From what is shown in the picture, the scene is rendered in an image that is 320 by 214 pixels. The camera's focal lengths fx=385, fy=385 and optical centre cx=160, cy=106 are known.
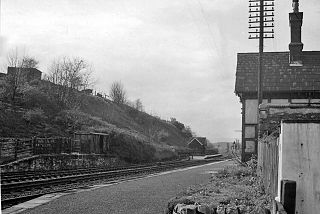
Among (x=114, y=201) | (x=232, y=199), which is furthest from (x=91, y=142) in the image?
(x=232, y=199)

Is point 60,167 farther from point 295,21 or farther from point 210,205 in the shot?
point 210,205

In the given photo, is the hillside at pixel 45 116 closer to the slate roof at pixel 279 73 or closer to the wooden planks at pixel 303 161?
the slate roof at pixel 279 73

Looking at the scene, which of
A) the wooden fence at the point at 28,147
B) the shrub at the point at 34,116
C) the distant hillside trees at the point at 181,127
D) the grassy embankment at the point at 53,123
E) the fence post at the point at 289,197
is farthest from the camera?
the distant hillside trees at the point at 181,127

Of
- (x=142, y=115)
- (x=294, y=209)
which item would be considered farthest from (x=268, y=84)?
(x=142, y=115)

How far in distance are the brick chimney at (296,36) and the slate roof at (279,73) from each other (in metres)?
0.37

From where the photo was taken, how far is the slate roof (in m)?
22.9

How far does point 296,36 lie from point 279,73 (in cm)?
267

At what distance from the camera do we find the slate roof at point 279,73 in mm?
22922

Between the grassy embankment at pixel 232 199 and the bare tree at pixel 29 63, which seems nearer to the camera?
the grassy embankment at pixel 232 199

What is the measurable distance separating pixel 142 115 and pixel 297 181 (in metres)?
80.3

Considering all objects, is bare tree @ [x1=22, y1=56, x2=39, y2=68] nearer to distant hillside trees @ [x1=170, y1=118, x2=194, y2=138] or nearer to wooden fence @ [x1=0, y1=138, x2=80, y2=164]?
wooden fence @ [x1=0, y1=138, x2=80, y2=164]

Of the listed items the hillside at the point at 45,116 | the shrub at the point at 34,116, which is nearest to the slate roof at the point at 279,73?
the hillside at the point at 45,116

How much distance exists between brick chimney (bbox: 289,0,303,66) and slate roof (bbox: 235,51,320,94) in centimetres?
37

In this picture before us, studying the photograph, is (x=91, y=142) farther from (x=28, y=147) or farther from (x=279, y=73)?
(x=279, y=73)
